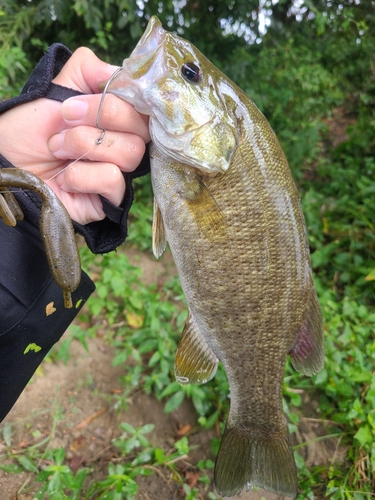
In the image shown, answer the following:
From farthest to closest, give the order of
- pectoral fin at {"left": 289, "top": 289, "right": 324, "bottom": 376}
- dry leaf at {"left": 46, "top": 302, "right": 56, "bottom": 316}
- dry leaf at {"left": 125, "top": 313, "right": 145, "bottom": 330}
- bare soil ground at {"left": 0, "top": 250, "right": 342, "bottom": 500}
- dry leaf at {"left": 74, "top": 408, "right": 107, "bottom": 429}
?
dry leaf at {"left": 125, "top": 313, "right": 145, "bottom": 330}, dry leaf at {"left": 74, "top": 408, "right": 107, "bottom": 429}, bare soil ground at {"left": 0, "top": 250, "right": 342, "bottom": 500}, pectoral fin at {"left": 289, "top": 289, "right": 324, "bottom": 376}, dry leaf at {"left": 46, "top": 302, "right": 56, "bottom": 316}

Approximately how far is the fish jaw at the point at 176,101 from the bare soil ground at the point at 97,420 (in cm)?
191

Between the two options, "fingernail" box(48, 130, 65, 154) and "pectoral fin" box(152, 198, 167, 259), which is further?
"pectoral fin" box(152, 198, 167, 259)

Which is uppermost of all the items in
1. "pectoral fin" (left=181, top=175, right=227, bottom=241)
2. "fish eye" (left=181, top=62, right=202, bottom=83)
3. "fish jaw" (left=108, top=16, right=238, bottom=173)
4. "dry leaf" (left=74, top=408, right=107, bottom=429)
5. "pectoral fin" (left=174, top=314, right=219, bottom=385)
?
"fish eye" (left=181, top=62, right=202, bottom=83)

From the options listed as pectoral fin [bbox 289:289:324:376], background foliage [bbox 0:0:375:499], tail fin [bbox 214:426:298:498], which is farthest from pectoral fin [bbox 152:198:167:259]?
background foliage [bbox 0:0:375:499]

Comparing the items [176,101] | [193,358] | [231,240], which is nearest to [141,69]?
[176,101]

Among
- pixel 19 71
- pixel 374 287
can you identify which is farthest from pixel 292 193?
pixel 19 71

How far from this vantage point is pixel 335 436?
2.55 meters

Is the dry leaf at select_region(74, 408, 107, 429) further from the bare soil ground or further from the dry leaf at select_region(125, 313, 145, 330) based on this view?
the dry leaf at select_region(125, 313, 145, 330)

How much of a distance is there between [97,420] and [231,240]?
5.80ft

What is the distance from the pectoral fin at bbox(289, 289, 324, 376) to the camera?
1.57m

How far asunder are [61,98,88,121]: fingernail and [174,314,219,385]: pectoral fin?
0.91 metres

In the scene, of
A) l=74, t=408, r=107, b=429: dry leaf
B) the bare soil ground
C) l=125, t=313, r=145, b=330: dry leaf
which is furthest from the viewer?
l=125, t=313, r=145, b=330: dry leaf

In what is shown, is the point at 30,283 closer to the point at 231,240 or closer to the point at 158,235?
the point at 158,235

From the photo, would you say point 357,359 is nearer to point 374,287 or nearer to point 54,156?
point 374,287
